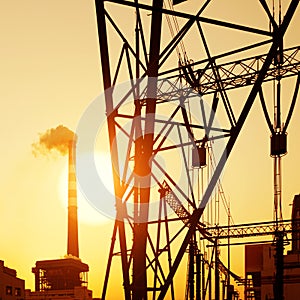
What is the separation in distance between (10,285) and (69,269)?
1968cm

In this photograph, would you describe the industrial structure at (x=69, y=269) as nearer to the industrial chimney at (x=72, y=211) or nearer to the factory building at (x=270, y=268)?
the industrial chimney at (x=72, y=211)

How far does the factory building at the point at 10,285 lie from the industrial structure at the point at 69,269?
12036mm

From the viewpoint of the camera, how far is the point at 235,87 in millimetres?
22406

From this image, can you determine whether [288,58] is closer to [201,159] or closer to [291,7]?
[201,159]

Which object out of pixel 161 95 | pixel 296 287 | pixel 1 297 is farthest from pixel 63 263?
pixel 161 95

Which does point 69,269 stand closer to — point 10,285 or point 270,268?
point 10,285

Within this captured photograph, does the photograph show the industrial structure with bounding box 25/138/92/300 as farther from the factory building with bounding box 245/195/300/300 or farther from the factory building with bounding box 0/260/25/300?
the factory building with bounding box 245/195/300/300

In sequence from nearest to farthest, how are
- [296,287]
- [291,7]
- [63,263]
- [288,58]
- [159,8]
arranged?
[291,7] → [159,8] → [288,58] → [296,287] → [63,263]

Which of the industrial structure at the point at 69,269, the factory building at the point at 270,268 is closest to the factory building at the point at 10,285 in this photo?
the industrial structure at the point at 69,269

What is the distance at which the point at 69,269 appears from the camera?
93312mm

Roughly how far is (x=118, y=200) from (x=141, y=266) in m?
1.58

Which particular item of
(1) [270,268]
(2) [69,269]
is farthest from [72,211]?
(1) [270,268]

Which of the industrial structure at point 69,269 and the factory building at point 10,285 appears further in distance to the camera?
the industrial structure at point 69,269

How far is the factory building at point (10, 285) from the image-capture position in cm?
7175
